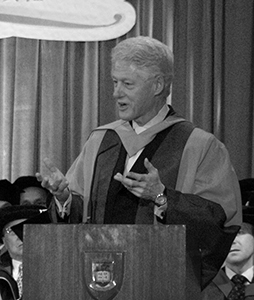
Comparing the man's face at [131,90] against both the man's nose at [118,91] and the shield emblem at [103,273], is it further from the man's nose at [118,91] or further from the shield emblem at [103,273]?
the shield emblem at [103,273]

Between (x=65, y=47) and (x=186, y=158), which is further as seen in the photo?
(x=65, y=47)

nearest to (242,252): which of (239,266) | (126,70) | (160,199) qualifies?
(239,266)

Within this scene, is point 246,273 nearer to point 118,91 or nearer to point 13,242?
point 13,242

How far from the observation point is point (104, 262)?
2111 mm

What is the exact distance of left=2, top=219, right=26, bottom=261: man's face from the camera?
14.8 feet

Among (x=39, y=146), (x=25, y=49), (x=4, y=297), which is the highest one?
(x=25, y=49)

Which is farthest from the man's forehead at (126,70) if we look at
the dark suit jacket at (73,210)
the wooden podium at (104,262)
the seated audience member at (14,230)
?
the seated audience member at (14,230)

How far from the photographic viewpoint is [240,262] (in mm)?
4297

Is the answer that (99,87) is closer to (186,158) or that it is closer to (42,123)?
(42,123)

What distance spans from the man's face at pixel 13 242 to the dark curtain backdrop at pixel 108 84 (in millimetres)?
861

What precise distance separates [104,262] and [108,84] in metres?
3.35

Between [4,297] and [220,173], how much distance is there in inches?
70.3

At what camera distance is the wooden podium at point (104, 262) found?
2.11 meters

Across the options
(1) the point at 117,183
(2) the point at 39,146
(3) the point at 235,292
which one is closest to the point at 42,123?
(2) the point at 39,146
